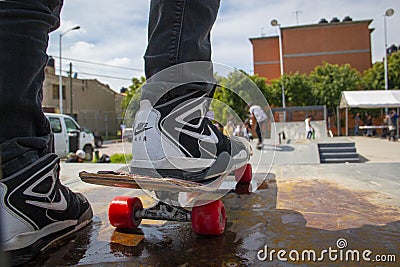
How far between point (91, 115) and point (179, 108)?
1145 inches

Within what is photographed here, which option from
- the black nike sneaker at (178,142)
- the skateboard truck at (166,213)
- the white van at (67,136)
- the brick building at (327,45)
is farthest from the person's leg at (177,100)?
the brick building at (327,45)

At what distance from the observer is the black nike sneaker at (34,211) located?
81cm

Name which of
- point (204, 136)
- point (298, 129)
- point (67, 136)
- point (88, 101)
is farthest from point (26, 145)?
point (88, 101)

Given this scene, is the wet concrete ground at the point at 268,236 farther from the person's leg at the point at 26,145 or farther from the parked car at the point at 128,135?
the parked car at the point at 128,135

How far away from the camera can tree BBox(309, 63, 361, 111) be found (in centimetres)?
2202

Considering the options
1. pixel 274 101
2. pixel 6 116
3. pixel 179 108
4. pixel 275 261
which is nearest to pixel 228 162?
pixel 179 108

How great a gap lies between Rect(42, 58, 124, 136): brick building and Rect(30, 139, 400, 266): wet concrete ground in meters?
24.2

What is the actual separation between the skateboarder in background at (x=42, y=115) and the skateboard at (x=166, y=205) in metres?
0.09

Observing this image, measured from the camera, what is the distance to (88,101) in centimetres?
2859

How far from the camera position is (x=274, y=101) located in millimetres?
23516

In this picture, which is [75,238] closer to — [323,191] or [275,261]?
[275,261]

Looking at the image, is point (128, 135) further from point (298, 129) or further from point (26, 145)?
point (298, 129)

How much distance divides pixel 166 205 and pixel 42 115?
480 millimetres

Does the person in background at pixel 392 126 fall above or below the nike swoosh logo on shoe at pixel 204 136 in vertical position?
above
